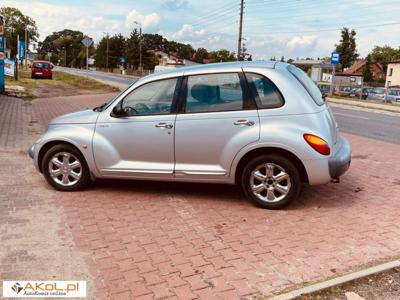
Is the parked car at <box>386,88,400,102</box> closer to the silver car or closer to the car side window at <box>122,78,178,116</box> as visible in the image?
the silver car

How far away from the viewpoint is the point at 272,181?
536cm

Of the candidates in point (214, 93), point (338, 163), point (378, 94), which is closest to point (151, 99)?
point (214, 93)

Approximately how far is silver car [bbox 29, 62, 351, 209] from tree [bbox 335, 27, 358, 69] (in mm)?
85120

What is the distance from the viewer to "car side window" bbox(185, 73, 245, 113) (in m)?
5.43

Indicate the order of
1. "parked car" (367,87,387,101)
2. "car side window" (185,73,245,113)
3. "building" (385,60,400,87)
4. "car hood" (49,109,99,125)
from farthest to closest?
"building" (385,60,400,87) → "parked car" (367,87,387,101) → "car hood" (49,109,99,125) → "car side window" (185,73,245,113)

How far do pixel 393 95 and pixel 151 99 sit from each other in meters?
28.0

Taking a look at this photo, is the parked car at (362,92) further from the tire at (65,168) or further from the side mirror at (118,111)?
the tire at (65,168)

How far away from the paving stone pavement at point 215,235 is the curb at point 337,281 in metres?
0.13

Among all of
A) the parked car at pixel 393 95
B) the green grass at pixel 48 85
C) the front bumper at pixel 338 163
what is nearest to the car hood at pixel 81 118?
the front bumper at pixel 338 163

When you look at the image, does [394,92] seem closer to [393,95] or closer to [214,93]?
[393,95]

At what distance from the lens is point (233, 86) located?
5.46 m

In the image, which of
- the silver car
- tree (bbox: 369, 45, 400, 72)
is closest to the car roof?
the silver car

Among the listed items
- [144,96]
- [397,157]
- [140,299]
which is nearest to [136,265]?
[140,299]

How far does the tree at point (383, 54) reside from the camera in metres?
104
